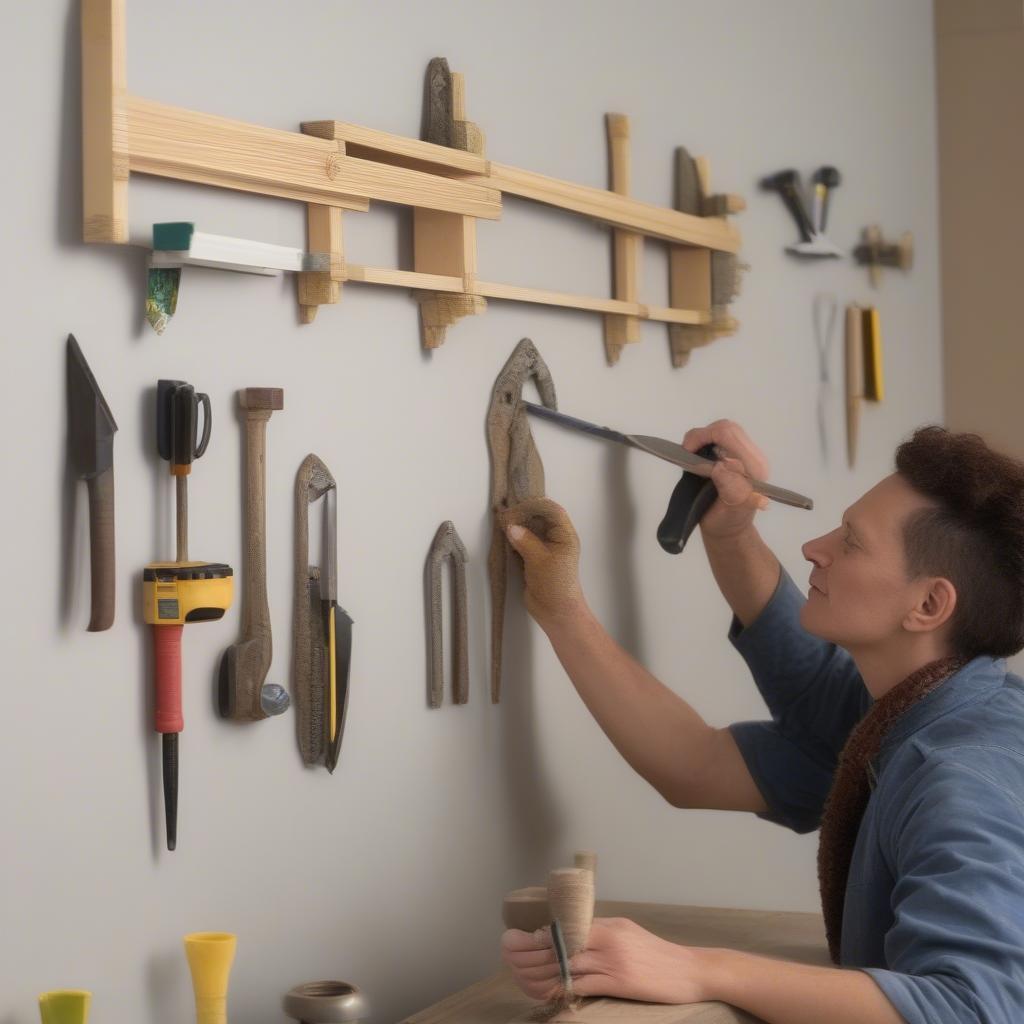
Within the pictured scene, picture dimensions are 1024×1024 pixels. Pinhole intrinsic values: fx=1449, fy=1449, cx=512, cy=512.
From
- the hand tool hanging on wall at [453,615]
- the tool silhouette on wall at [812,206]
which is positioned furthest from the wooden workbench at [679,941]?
the tool silhouette on wall at [812,206]

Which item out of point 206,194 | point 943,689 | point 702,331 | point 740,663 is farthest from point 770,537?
point 206,194

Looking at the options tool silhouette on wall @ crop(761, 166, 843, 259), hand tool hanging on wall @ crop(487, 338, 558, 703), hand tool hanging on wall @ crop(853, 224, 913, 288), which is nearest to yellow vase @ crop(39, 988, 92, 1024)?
hand tool hanging on wall @ crop(487, 338, 558, 703)

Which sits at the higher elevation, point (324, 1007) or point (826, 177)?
point (826, 177)

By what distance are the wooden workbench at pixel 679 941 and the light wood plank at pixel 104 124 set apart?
94 cm

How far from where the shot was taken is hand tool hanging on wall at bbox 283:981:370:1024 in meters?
1.54

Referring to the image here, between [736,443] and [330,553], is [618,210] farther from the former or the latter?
[330,553]

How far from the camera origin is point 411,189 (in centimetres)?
179

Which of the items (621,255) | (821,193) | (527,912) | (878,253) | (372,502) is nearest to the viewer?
(527,912)

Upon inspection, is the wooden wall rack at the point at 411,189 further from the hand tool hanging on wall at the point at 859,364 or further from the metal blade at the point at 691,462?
the hand tool hanging on wall at the point at 859,364

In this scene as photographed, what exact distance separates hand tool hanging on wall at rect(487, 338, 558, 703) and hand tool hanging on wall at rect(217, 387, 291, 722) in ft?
1.49

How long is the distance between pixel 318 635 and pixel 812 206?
159 cm

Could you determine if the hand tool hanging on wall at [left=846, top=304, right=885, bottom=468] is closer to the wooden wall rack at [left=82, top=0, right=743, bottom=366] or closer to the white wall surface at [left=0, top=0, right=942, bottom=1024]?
the white wall surface at [left=0, top=0, right=942, bottom=1024]

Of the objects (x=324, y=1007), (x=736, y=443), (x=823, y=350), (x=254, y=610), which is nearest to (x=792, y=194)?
(x=823, y=350)

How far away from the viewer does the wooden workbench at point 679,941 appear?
1.54 meters
